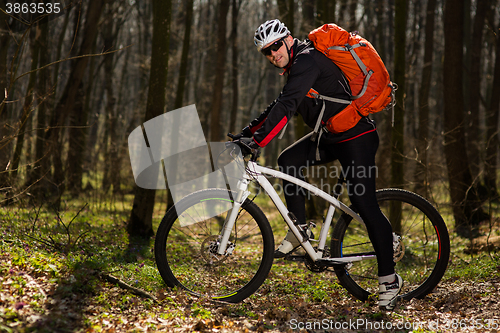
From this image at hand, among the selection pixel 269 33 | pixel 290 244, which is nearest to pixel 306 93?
pixel 269 33

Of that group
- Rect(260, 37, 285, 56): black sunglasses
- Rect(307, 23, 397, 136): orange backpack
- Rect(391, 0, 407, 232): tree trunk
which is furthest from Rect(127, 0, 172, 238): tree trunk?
Rect(391, 0, 407, 232): tree trunk

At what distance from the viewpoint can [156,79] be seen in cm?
596

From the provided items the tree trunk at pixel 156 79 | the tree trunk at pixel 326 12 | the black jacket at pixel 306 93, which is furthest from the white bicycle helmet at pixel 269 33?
the tree trunk at pixel 326 12

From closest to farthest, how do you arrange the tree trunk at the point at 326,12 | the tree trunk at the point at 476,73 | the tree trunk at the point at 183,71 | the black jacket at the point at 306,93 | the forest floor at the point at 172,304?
the forest floor at the point at 172,304, the black jacket at the point at 306,93, the tree trunk at the point at 326,12, the tree trunk at the point at 183,71, the tree trunk at the point at 476,73

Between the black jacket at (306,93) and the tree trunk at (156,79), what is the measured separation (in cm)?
309

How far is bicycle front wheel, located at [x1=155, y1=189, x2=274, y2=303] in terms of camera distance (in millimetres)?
3455

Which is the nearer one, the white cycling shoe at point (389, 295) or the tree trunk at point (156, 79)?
the white cycling shoe at point (389, 295)

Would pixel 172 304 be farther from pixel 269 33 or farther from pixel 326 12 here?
pixel 326 12

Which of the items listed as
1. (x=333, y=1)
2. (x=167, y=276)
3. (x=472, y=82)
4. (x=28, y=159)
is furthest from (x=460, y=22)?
(x=28, y=159)

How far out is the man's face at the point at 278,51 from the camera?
3273 mm

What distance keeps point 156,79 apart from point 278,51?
3.15 metres

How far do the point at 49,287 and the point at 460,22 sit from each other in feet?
26.4

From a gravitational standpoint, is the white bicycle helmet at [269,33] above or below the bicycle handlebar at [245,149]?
above

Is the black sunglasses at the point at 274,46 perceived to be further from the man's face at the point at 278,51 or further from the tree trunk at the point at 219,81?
the tree trunk at the point at 219,81
